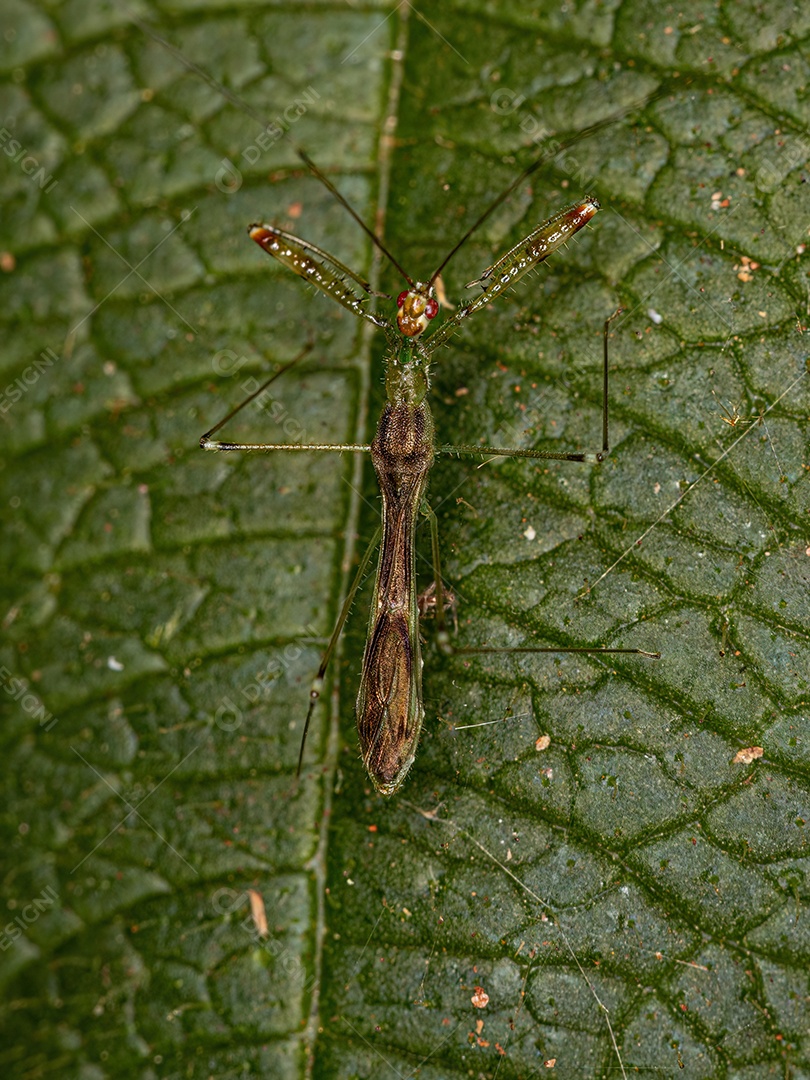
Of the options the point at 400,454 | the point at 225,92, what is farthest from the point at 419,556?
the point at 225,92

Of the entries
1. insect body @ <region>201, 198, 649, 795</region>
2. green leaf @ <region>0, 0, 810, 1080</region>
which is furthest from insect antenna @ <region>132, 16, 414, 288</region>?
insect body @ <region>201, 198, 649, 795</region>

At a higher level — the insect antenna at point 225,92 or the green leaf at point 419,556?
the insect antenna at point 225,92

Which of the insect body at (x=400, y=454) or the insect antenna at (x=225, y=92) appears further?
the insect antenna at (x=225, y=92)

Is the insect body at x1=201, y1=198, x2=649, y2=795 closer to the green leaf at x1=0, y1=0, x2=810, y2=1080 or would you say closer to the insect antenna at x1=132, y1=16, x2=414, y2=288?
the green leaf at x1=0, y1=0, x2=810, y2=1080

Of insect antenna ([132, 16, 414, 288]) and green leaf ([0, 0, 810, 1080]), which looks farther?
insect antenna ([132, 16, 414, 288])

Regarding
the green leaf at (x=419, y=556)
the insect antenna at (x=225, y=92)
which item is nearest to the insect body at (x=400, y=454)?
the green leaf at (x=419, y=556)

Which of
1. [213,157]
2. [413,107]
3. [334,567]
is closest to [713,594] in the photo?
[334,567]

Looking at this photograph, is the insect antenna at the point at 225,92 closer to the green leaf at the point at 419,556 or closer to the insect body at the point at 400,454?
the green leaf at the point at 419,556

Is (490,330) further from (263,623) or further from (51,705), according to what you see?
(51,705)
